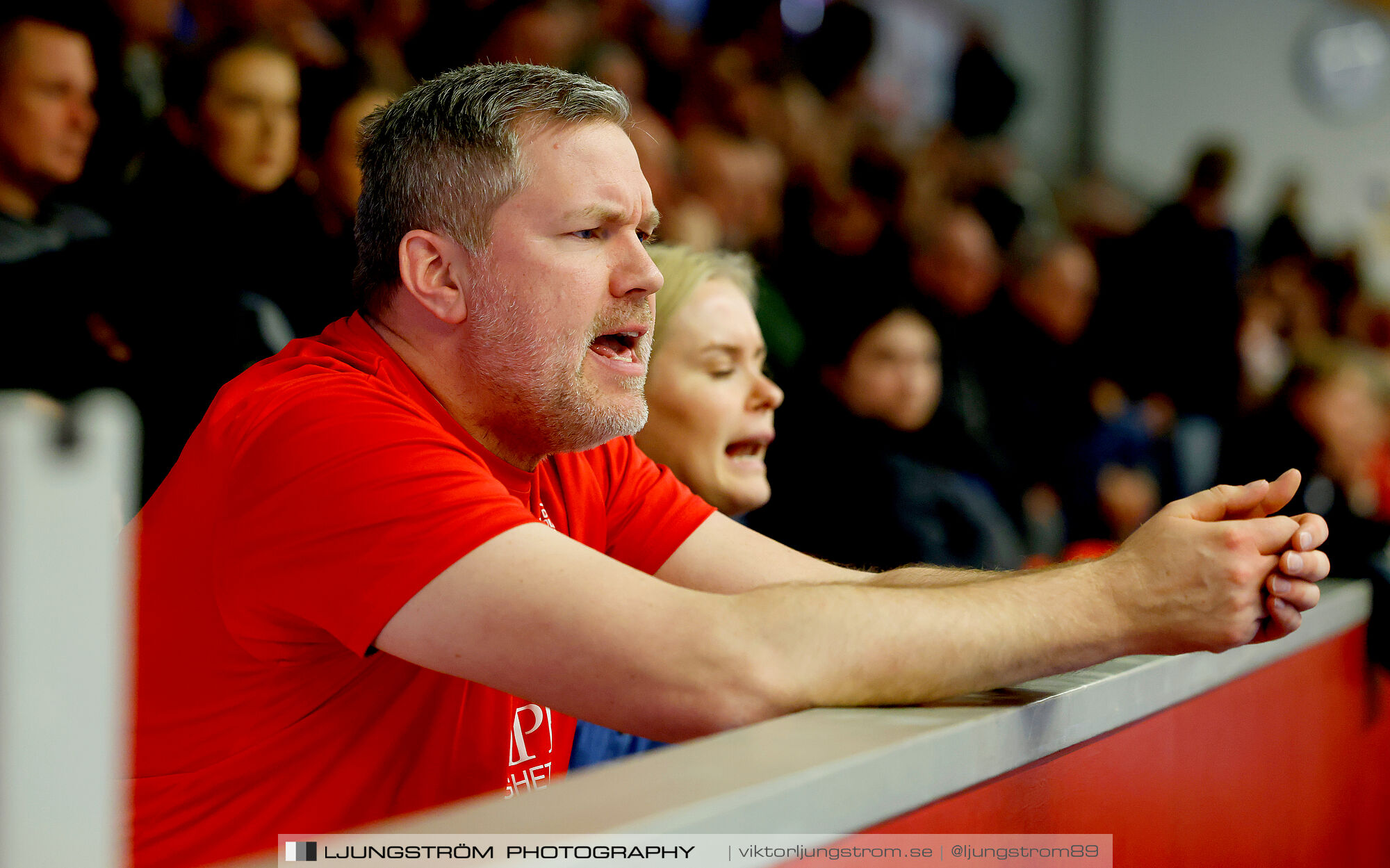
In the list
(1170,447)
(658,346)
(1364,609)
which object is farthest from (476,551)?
(1170,447)

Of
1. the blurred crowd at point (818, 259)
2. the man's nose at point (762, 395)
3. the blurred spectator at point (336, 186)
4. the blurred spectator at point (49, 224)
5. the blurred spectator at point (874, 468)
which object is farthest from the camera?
the blurred spectator at point (874, 468)

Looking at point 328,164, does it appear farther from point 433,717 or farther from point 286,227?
point 433,717

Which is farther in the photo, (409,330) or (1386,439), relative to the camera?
(1386,439)

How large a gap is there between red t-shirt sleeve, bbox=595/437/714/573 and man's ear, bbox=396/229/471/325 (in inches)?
13.1

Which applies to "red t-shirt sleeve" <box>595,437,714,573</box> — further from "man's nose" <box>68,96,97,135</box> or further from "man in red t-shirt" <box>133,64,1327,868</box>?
"man's nose" <box>68,96,97,135</box>

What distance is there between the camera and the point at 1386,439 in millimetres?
4359

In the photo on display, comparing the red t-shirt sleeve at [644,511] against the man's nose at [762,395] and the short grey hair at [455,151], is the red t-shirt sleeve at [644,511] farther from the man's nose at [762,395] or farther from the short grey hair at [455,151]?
the man's nose at [762,395]

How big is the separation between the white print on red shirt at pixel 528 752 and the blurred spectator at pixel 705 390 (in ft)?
2.48

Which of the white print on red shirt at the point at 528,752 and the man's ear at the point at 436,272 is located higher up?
the man's ear at the point at 436,272

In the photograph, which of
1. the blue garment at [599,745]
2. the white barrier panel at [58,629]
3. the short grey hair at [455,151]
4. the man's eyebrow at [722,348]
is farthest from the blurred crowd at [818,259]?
the white barrier panel at [58,629]

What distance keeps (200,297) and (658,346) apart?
72 cm

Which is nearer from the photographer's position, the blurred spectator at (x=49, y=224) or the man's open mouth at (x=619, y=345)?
the man's open mouth at (x=619, y=345)

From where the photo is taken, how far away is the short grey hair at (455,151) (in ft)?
3.79

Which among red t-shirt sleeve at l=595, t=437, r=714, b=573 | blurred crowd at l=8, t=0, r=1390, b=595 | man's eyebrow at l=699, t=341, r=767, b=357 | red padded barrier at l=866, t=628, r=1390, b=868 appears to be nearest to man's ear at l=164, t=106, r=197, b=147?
blurred crowd at l=8, t=0, r=1390, b=595
